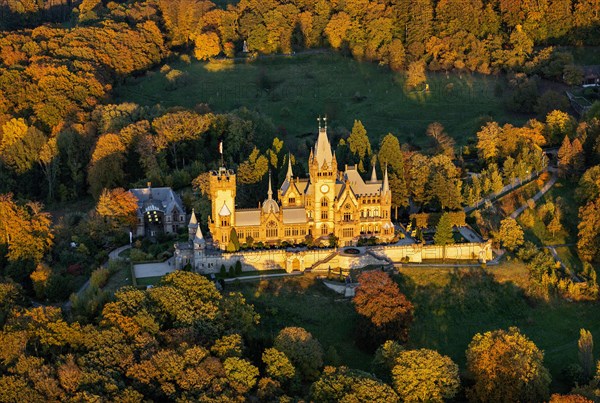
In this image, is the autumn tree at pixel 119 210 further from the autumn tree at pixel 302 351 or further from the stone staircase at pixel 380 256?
the autumn tree at pixel 302 351

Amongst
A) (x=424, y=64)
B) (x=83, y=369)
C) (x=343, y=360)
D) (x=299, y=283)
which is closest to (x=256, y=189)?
(x=299, y=283)

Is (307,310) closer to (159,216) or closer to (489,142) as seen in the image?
(159,216)

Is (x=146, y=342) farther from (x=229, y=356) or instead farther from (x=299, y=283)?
(x=299, y=283)

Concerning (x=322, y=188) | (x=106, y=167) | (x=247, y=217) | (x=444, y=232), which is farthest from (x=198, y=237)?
(x=106, y=167)

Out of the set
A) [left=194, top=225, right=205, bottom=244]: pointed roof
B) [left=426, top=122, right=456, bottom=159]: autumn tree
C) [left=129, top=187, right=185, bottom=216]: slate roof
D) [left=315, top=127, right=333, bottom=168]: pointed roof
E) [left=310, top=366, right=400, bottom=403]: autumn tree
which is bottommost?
[left=310, top=366, right=400, bottom=403]: autumn tree

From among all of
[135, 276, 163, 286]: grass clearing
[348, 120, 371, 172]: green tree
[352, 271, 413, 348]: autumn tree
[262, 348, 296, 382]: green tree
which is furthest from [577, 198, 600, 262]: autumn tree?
[135, 276, 163, 286]: grass clearing

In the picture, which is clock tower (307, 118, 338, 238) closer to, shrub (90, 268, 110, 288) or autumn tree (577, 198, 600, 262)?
shrub (90, 268, 110, 288)
